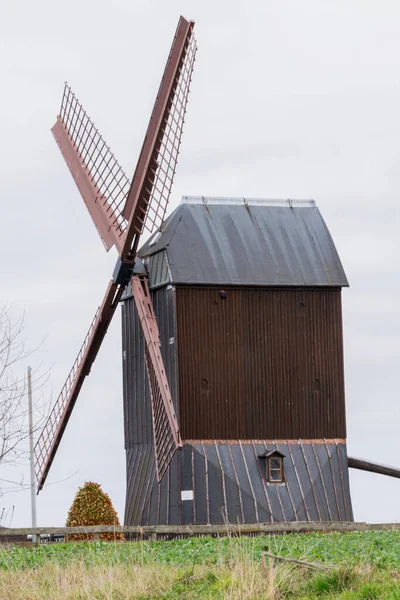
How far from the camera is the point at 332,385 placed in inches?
1324

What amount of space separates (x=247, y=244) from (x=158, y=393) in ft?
15.0

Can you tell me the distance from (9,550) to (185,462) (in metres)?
7.56

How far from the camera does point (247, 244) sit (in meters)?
33.4

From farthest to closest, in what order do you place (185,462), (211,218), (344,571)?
1. (211,218)
2. (185,462)
3. (344,571)

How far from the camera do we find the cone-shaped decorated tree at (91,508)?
3334cm

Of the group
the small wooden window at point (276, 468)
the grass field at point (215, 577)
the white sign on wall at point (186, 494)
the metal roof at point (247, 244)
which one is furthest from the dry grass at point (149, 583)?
the metal roof at point (247, 244)

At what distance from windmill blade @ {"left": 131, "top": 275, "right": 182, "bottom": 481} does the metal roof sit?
1.10m

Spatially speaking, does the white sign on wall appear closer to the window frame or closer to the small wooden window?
the window frame

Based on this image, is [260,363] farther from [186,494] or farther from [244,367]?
[186,494]

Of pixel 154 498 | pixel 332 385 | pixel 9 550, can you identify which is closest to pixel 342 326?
pixel 332 385

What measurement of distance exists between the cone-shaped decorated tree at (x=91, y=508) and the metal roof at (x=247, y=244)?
5978mm

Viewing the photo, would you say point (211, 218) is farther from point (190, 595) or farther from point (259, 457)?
point (190, 595)

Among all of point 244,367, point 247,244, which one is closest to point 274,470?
point 244,367

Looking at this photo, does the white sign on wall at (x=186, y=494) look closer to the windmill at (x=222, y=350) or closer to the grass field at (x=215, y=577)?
the windmill at (x=222, y=350)
